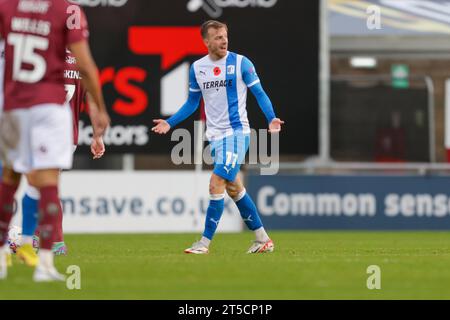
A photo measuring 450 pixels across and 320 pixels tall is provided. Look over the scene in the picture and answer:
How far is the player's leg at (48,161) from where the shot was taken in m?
7.96

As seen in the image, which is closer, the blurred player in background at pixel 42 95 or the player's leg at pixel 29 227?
the blurred player in background at pixel 42 95

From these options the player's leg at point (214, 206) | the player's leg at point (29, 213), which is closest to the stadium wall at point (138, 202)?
the player's leg at point (214, 206)

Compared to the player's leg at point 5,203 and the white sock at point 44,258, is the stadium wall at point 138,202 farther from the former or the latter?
the white sock at point 44,258

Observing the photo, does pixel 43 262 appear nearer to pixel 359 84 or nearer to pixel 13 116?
pixel 13 116

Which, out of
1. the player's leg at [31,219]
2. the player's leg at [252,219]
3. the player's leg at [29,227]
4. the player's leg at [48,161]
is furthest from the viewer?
the player's leg at [252,219]

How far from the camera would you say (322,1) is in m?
19.9

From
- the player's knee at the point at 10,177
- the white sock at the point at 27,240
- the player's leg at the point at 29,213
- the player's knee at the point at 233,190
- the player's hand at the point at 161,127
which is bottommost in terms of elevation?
the white sock at the point at 27,240

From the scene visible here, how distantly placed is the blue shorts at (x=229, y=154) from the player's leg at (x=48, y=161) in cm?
339

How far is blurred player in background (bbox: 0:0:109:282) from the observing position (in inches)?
315

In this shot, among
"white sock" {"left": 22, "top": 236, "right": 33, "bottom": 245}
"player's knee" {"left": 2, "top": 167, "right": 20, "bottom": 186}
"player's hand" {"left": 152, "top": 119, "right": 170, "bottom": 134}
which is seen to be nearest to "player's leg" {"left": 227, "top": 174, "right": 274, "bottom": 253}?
"player's hand" {"left": 152, "top": 119, "right": 170, "bottom": 134}

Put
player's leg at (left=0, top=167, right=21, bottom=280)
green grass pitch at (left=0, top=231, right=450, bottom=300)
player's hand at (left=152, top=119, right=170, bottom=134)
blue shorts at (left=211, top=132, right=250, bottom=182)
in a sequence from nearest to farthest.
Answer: green grass pitch at (left=0, top=231, right=450, bottom=300)
player's leg at (left=0, top=167, right=21, bottom=280)
blue shorts at (left=211, top=132, right=250, bottom=182)
player's hand at (left=152, top=119, right=170, bottom=134)

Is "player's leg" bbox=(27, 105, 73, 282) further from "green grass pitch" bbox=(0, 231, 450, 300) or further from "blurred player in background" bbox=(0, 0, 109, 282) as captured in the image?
"green grass pitch" bbox=(0, 231, 450, 300)

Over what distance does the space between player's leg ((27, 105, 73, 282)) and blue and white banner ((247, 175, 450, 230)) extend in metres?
11.8

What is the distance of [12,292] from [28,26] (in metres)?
1.81
